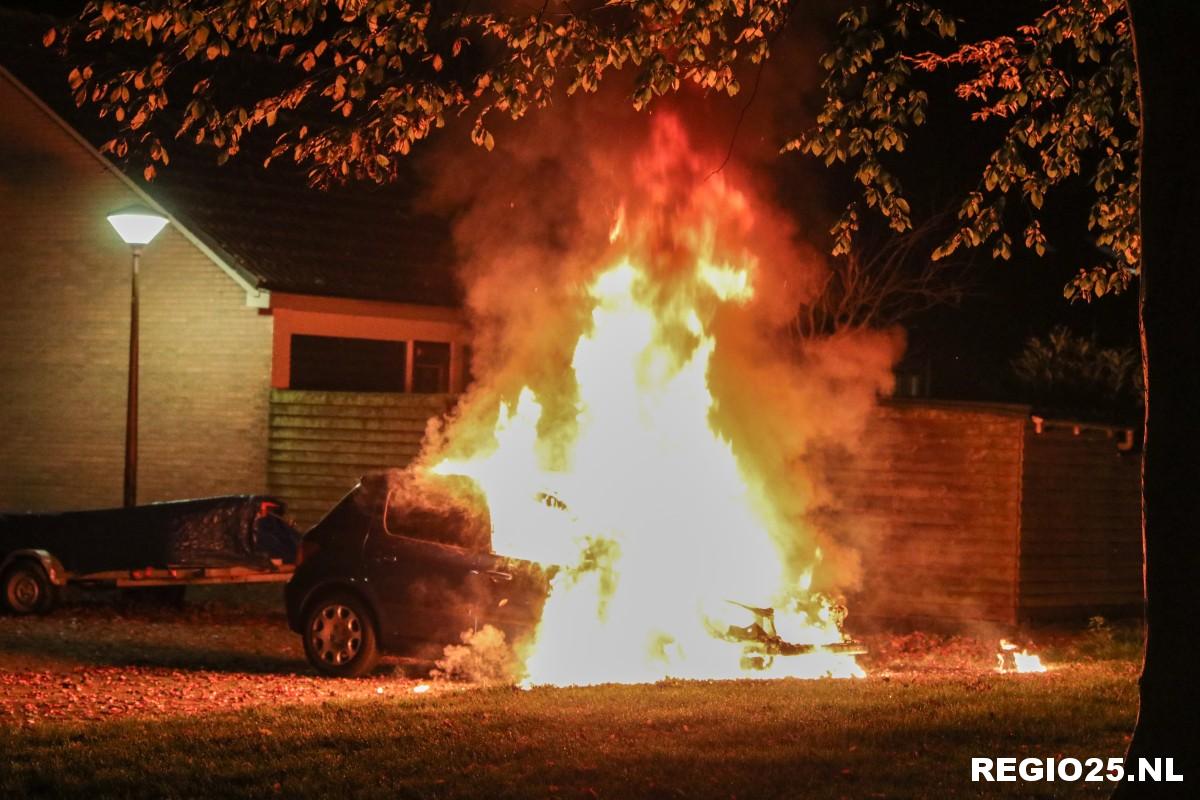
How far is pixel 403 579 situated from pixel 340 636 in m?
0.73

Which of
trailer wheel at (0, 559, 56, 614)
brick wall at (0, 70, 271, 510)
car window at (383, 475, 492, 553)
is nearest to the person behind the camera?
car window at (383, 475, 492, 553)

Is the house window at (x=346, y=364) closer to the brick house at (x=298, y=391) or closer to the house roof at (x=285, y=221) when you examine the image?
the brick house at (x=298, y=391)

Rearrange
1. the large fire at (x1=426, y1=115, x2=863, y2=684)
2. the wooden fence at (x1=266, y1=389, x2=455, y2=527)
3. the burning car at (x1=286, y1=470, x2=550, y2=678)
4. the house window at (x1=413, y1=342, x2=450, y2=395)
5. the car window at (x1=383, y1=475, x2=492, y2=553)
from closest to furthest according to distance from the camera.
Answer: the burning car at (x1=286, y1=470, x2=550, y2=678)
the large fire at (x1=426, y1=115, x2=863, y2=684)
the car window at (x1=383, y1=475, x2=492, y2=553)
the wooden fence at (x1=266, y1=389, x2=455, y2=527)
the house window at (x1=413, y1=342, x2=450, y2=395)

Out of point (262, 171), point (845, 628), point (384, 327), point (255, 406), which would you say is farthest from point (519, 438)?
point (262, 171)

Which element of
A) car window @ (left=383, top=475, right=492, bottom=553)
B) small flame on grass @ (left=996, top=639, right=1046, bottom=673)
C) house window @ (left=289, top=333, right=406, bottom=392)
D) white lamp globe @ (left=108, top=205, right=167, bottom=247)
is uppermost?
white lamp globe @ (left=108, top=205, right=167, bottom=247)

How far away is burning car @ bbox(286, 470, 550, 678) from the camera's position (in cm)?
1227

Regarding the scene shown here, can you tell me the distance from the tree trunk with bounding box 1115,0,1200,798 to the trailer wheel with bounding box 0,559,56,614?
39.4 feet

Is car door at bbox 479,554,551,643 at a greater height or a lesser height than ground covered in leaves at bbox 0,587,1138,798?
greater

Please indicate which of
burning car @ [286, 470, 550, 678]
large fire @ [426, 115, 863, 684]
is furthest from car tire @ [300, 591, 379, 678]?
large fire @ [426, 115, 863, 684]

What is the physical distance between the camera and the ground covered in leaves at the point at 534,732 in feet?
26.6

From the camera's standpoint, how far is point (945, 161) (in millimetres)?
25672

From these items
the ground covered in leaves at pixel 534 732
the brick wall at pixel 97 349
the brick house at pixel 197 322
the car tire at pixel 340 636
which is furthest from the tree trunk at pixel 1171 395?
the brick wall at pixel 97 349

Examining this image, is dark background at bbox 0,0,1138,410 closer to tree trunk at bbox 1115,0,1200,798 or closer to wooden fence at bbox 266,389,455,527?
wooden fence at bbox 266,389,455,527

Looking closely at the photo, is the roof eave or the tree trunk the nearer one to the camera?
the tree trunk
